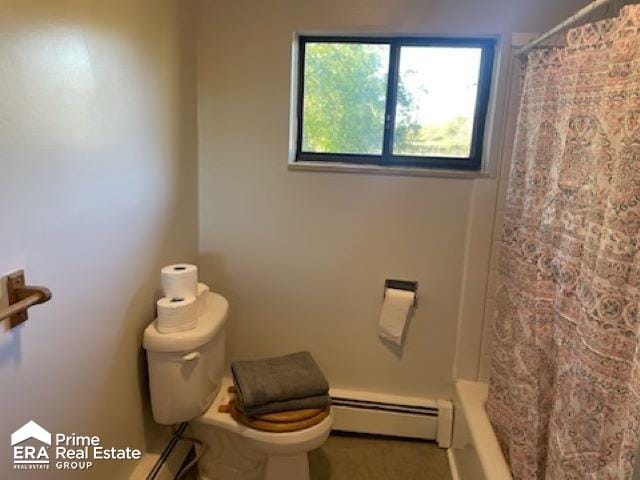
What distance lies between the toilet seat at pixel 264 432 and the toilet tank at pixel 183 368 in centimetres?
4

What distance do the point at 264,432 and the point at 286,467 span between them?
19 cm

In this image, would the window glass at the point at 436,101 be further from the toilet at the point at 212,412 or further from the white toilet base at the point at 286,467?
the white toilet base at the point at 286,467

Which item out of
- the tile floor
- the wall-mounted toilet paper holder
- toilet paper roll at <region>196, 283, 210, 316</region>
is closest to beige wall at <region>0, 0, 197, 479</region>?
toilet paper roll at <region>196, 283, 210, 316</region>

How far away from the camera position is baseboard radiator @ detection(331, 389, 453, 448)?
2211 mm

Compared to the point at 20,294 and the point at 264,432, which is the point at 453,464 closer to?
the point at 264,432

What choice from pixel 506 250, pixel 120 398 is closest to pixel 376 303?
pixel 506 250

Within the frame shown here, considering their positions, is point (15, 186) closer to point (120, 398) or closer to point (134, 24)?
point (134, 24)

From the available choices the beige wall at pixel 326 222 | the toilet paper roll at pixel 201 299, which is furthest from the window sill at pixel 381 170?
the toilet paper roll at pixel 201 299

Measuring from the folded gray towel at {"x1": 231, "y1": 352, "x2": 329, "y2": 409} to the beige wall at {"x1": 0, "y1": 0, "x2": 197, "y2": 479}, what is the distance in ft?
1.23

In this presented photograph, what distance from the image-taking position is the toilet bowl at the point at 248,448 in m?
1.72

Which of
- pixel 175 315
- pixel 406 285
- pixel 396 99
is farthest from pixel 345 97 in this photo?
pixel 175 315

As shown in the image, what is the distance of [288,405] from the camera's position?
69.0 inches

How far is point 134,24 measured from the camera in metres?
1.53

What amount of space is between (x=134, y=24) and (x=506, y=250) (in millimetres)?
1534
